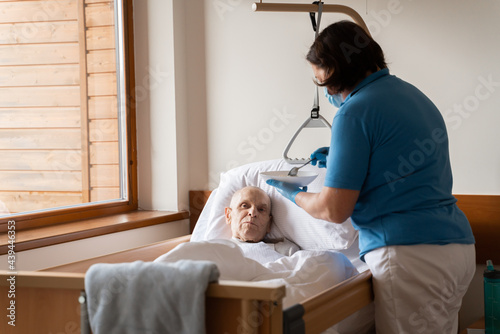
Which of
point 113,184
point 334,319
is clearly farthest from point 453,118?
point 113,184

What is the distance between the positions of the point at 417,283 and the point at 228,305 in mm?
609

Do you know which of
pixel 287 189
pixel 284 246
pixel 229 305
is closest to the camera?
pixel 229 305

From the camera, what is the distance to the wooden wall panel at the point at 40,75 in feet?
7.23

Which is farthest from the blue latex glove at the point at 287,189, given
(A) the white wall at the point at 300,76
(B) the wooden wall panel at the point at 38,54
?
(B) the wooden wall panel at the point at 38,54

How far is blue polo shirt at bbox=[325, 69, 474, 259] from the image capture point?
1.52 meters

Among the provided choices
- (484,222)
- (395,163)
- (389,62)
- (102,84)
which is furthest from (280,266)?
(102,84)

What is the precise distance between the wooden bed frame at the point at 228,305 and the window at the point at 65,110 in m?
0.71

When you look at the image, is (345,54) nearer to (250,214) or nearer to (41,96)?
(250,214)

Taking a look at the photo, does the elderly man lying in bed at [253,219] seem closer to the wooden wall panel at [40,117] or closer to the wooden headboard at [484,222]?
the wooden headboard at [484,222]

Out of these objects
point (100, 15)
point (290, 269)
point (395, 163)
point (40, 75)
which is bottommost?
point (290, 269)

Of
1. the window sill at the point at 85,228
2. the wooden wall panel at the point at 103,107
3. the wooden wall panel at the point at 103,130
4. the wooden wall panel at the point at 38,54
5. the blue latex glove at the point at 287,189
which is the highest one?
the wooden wall panel at the point at 38,54

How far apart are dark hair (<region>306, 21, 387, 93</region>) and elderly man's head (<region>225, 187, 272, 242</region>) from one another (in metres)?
0.70

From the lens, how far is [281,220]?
2.22m

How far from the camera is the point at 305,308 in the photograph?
1.29 m
